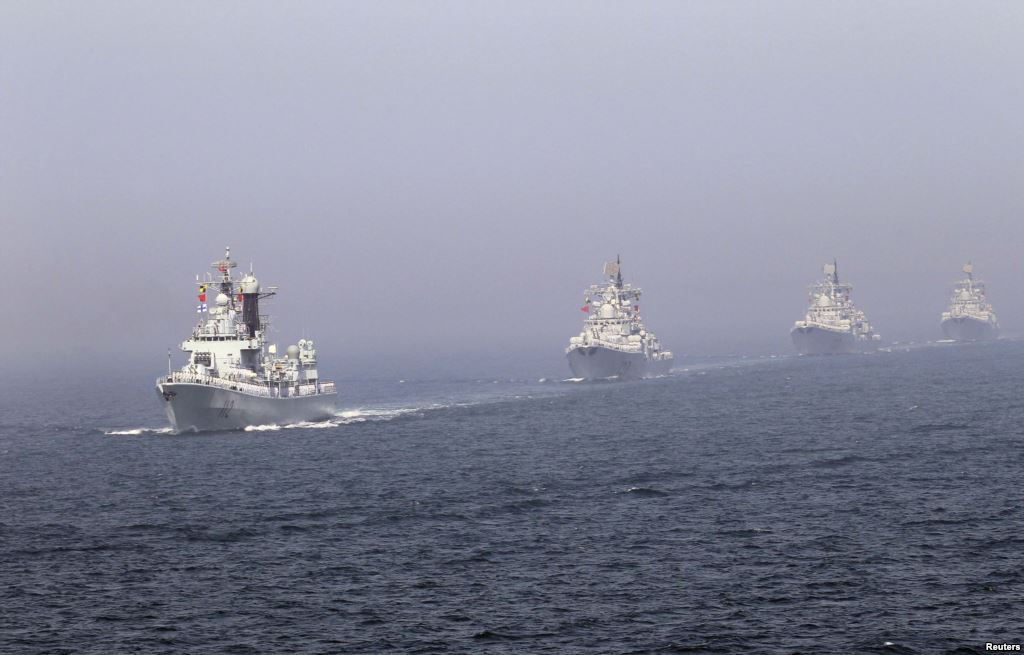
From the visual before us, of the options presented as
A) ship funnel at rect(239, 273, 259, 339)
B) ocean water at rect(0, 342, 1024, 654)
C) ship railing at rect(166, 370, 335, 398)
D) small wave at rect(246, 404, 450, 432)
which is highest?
ship funnel at rect(239, 273, 259, 339)

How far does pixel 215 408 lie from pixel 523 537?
187 ft

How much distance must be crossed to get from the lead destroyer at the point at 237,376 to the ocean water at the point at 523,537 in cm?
302

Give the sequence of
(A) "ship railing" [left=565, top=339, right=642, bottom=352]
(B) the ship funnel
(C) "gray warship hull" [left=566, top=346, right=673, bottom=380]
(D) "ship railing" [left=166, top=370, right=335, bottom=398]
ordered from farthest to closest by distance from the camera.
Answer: (A) "ship railing" [left=565, top=339, right=642, bottom=352], (C) "gray warship hull" [left=566, top=346, right=673, bottom=380], (B) the ship funnel, (D) "ship railing" [left=166, top=370, right=335, bottom=398]

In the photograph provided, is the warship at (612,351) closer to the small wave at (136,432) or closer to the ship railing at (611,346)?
the ship railing at (611,346)

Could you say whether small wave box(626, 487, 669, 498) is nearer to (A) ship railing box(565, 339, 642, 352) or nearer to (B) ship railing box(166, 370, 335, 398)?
(B) ship railing box(166, 370, 335, 398)

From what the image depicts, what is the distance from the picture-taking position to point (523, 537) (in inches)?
2205

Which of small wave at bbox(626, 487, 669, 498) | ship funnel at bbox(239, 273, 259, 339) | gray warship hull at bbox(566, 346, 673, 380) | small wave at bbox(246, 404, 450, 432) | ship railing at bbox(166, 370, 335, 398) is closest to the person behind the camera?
small wave at bbox(626, 487, 669, 498)

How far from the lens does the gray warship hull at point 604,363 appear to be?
178 metres

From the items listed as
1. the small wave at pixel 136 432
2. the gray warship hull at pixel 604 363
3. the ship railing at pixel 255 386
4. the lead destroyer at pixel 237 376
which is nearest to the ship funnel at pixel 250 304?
the lead destroyer at pixel 237 376

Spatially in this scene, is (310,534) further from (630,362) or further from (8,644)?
(630,362)

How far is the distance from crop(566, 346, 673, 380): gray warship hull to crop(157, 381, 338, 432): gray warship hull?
246ft

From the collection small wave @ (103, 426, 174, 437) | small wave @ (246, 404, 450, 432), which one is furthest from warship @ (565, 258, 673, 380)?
small wave @ (103, 426, 174, 437)

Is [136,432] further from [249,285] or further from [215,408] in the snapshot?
[249,285]

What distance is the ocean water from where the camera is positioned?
133 feet
